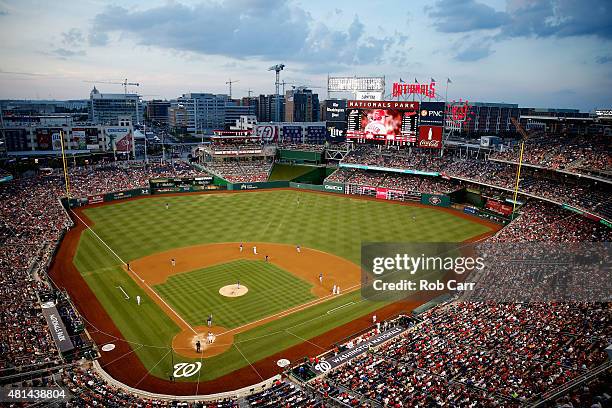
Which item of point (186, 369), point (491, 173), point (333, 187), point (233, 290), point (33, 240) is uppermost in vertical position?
point (491, 173)

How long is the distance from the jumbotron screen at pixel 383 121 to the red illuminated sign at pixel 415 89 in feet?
5.02

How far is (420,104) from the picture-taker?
6556 centimetres

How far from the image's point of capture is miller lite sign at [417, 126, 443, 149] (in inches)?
2586

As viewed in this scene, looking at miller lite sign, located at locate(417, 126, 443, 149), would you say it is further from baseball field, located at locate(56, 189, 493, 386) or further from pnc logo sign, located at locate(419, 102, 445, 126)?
baseball field, located at locate(56, 189, 493, 386)

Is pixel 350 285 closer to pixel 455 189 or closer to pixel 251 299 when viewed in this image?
pixel 251 299

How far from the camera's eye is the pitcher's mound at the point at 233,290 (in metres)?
33.6

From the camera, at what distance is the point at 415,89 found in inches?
2569

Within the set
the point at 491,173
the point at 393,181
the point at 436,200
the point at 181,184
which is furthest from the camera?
the point at 181,184

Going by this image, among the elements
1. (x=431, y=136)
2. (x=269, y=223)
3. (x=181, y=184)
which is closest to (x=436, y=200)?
(x=431, y=136)

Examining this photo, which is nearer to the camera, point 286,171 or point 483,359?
point 483,359

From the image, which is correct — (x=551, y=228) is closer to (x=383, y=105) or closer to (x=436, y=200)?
(x=436, y=200)

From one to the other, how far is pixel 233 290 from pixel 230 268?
16.8 ft

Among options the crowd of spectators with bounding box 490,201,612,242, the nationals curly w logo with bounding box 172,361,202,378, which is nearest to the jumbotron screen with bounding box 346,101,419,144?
the crowd of spectators with bounding box 490,201,612,242

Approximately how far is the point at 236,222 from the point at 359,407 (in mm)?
39164
